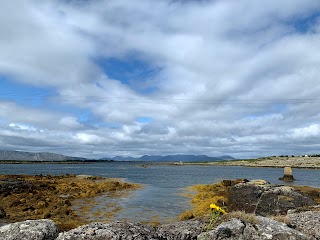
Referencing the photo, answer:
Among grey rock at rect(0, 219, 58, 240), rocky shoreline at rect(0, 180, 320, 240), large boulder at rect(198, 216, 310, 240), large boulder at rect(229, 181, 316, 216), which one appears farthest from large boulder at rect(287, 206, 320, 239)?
large boulder at rect(229, 181, 316, 216)

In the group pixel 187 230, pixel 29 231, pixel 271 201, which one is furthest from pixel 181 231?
pixel 271 201

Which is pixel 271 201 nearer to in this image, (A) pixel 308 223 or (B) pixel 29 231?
(A) pixel 308 223

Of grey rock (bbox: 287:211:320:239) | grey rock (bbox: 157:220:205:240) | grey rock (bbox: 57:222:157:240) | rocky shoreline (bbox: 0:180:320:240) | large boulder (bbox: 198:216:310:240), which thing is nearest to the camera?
grey rock (bbox: 57:222:157:240)

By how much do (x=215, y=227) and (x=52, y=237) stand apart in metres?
4.78

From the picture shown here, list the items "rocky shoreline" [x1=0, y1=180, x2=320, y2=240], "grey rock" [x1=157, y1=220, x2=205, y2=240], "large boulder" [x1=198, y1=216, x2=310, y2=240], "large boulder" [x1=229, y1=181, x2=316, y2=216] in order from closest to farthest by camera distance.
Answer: "rocky shoreline" [x1=0, y1=180, x2=320, y2=240] < "large boulder" [x1=198, y1=216, x2=310, y2=240] < "grey rock" [x1=157, y1=220, x2=205, y2=240] < "large boulder" [x1=229, y1=181, x2=316, y2=216]

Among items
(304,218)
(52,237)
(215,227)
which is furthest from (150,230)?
(304,218)

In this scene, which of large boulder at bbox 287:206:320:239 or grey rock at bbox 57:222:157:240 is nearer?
grey rock at bbox 57:222:157:240

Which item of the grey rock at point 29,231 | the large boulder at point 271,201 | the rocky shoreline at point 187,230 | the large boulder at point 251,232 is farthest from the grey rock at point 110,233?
the large boulder at point 271,201

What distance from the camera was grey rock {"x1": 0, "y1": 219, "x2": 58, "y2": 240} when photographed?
8.00 meters

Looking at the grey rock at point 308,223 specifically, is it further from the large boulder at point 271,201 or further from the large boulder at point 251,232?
the large boulder at point 271,201

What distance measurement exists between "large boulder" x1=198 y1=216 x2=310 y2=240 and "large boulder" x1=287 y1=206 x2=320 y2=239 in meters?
1.01

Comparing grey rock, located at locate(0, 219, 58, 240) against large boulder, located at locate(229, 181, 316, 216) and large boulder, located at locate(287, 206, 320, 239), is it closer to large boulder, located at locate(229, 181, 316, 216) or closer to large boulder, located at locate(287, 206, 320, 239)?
large boulder, located at locate(287, 206, 320, 239)

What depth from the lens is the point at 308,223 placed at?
10.4 m

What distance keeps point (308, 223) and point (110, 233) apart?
22.6ft
